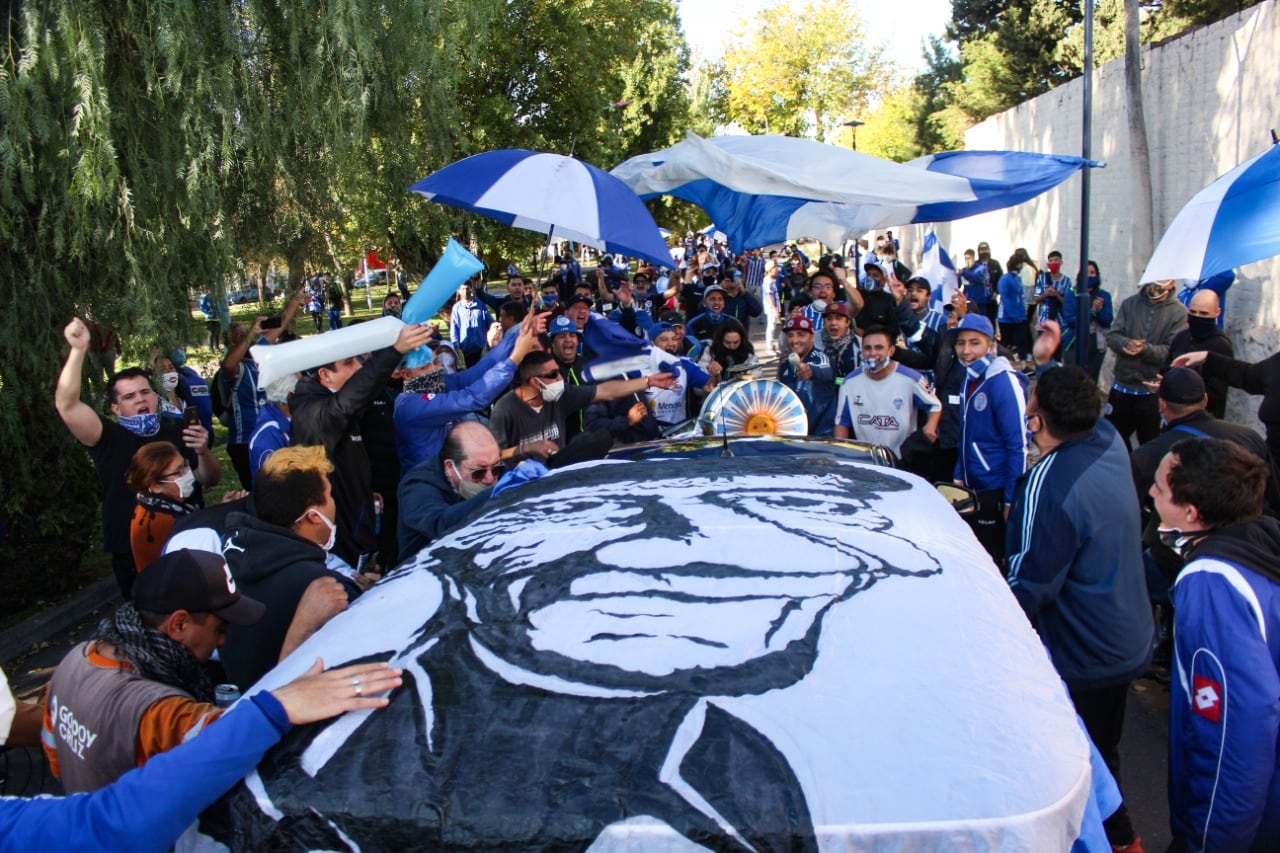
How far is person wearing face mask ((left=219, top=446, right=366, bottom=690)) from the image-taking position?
10.0 ft

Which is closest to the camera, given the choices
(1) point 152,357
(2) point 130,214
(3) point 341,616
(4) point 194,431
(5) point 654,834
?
(5) point 654,834

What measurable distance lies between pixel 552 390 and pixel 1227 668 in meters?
3.98

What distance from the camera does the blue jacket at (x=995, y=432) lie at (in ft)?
18.5

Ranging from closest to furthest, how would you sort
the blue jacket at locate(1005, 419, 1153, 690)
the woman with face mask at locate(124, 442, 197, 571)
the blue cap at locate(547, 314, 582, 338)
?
the blue jacket at locate(1005, 419, 1153, 690) → the woman with face mask at locate(124, 442, 197, 571) → the blue cap at locate(547, 314, 582, 338)

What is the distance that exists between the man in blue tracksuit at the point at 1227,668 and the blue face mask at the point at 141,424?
5.09 meters

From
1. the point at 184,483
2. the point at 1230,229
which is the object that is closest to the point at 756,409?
the point at 1230,229

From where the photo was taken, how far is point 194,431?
5.61 metres

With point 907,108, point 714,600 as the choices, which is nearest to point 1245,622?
point 714,600

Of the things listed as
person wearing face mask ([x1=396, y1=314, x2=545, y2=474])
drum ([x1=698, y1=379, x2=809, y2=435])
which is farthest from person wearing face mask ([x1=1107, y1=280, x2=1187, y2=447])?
person wearing face mask ([x1=396, y1=314, x2=545, y2=474])

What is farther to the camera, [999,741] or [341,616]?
[341,616]

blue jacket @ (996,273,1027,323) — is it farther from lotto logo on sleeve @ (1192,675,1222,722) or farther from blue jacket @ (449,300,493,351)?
lotto logo on sleeve @ (1192,675,1222,722)

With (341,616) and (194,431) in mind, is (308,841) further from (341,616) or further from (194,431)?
(194,431)

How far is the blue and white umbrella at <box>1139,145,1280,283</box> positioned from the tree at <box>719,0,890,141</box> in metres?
30.7

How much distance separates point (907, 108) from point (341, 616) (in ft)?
135
